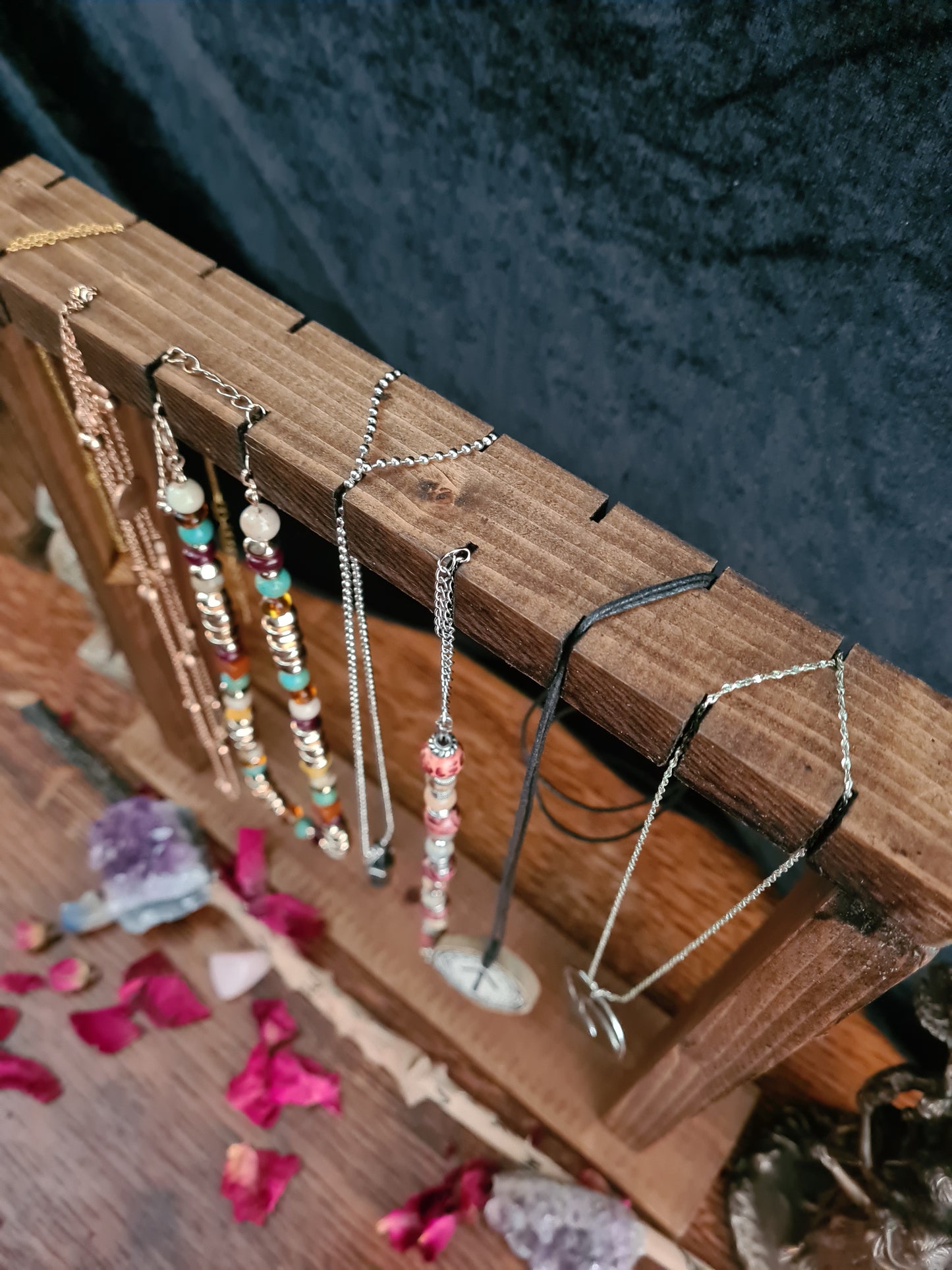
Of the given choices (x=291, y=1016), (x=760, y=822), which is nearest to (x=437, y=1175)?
(x=291, y=1016)

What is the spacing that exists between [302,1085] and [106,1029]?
0.60 feet

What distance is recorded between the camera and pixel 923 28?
1.03 ft

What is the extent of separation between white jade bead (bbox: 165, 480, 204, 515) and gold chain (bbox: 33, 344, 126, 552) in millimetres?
118

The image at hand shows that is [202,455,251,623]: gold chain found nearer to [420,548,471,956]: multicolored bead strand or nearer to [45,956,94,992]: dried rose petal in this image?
[420,548,471,956]: multicolored bead strand

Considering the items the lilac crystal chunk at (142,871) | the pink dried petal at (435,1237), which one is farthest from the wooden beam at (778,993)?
the lilac crystal chunk at (142,871)

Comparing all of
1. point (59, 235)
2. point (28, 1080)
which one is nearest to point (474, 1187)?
point (28, 1080)

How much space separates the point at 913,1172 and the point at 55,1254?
64 cm

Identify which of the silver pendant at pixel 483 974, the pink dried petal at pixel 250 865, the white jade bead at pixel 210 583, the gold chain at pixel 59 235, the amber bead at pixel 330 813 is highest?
the gold chain at pixel 59 235

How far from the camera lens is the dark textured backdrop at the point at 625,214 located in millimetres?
359

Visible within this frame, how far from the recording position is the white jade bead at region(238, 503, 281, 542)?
1.47ft

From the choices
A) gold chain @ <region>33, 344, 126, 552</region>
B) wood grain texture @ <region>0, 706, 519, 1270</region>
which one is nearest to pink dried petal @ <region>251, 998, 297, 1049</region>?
wood grain texture @ <region>0, 706, 519, 1270</region>

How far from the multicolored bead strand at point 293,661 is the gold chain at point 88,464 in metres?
0.12

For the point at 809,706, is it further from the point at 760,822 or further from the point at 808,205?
the point at 808,205

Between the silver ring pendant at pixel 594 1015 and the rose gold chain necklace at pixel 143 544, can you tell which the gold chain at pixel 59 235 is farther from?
the silver ring pendant at pixel 594 1015
